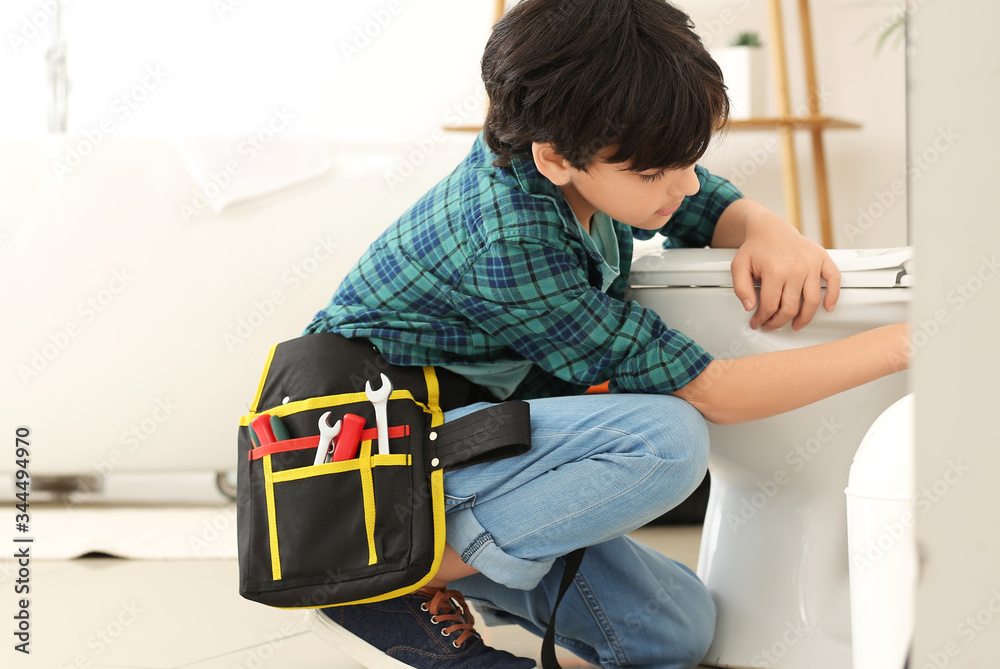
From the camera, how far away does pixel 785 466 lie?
30.2 inches

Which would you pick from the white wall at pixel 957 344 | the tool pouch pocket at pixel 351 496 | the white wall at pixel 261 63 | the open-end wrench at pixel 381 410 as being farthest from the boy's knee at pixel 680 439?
the white wall at pixel 261 63

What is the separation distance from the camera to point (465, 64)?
185 centimetres

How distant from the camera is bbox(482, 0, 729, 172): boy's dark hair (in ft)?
2.08

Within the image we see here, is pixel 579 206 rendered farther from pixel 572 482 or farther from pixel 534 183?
pixel 572 482

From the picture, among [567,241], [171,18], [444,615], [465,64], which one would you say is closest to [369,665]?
[444,615]

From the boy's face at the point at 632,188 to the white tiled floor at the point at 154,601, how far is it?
0.43m

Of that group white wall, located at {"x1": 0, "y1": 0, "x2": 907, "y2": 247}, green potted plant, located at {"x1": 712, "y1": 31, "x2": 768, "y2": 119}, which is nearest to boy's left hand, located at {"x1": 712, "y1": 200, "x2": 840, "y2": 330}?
green potted plant, located at {"x1": 712, "y1": 31, "x2": 768, "y2": 119}

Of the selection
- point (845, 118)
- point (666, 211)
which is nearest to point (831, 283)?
point (666, 211)

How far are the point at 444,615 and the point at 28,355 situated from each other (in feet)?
3.46

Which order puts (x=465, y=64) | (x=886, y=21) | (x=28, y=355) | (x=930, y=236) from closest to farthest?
(x=930, y=236) < (x=28, y=355) < (x=886, y=21) < (x=465, y=64)

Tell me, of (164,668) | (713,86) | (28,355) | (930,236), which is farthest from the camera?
(28,355)

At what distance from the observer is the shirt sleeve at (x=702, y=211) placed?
84 cm

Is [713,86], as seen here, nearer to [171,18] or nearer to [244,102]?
[244,102]

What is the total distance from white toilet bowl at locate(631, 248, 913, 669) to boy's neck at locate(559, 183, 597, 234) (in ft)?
0.22
